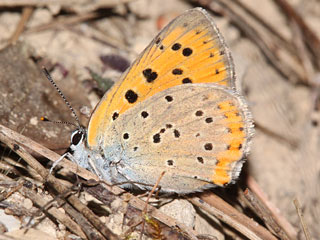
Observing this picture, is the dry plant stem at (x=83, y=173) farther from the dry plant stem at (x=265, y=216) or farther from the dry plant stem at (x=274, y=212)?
the dry plant stem at (x=274, y=212)

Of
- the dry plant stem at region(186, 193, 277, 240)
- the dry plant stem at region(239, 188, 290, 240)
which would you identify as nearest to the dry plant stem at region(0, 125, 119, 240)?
the dry plant stem at region(186, 193, 277, 240)

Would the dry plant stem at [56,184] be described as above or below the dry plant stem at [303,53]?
below

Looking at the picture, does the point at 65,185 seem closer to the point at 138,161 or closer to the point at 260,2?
the point at 138,161

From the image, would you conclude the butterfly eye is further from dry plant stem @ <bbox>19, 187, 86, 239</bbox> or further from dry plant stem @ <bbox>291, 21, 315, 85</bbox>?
dry plant stem @ <bbox>291, 21, 315, 85</bbox>

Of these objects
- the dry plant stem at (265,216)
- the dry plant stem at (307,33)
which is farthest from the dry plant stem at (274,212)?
the dry plant stem at (307,33)

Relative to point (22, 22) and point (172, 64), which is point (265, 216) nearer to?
point (172, 64)

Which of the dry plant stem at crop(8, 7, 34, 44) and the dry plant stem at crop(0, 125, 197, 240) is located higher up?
the dry plant stem at crop(8, 7, 34, 44)
